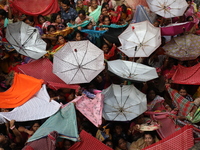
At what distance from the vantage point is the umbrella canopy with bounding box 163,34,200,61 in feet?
19.7

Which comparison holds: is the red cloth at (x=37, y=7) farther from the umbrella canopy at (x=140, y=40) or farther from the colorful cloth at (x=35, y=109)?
the colorful cloth at (x=35, y=109)

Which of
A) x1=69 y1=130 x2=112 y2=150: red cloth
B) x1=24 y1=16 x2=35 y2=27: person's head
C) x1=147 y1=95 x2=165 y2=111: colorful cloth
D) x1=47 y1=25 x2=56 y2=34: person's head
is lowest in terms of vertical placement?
x1=147 y1=95 x2=165 y2=111: colorful cloth

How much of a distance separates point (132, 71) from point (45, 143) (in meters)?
2.35

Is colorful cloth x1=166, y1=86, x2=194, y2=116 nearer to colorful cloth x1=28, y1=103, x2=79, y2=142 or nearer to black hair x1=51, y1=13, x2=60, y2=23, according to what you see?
colorful cloth x1=28, y1=103, x2=79, y2=142

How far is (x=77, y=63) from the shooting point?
5.50 metres

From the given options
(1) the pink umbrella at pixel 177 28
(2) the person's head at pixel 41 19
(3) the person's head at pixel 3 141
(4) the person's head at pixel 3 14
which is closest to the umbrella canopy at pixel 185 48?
(1) the pink umbrella at pixel 177 28

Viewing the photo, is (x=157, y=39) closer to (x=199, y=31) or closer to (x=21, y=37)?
(x=199, y=31)

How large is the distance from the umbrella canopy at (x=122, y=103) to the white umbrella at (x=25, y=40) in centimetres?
197

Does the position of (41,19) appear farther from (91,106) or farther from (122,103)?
(122,103)

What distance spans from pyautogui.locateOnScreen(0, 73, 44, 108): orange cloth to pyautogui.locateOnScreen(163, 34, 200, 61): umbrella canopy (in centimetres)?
313

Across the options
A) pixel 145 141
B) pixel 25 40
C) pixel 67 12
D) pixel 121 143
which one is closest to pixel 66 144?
pixel 121 143

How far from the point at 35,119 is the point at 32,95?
22.0 inches

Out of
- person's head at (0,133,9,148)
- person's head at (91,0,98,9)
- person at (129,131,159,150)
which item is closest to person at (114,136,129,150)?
person at (129,131,159,150)

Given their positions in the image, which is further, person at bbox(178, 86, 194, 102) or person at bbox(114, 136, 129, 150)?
person at bbox(178, 86, 194, 102)
